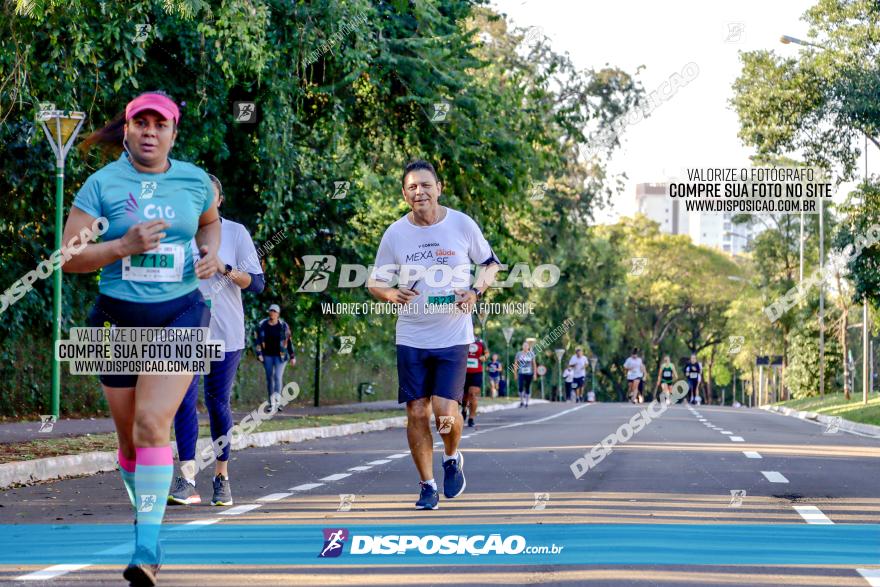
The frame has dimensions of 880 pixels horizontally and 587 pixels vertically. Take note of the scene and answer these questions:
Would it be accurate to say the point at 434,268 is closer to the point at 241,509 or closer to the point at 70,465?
the point at 241,509

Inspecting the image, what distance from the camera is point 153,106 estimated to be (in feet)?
21.6

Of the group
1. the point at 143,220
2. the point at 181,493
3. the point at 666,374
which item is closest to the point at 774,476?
the point at 181,493

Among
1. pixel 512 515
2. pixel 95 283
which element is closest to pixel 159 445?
pixel 512 515

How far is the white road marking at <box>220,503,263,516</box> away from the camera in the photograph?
32.0ft

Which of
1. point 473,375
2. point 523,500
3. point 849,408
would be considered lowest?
point 849,408

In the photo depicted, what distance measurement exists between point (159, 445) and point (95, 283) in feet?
63.4

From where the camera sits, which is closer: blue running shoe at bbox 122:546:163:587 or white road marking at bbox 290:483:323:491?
blue running shoe at bbox 122:546:163:587

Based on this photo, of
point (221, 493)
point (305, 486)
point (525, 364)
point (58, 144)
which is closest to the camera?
point (221, 493)

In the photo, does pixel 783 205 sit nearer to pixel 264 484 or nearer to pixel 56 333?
pixel 56 333

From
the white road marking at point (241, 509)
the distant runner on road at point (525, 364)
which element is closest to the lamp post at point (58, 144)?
the white road marking at point (241, 509)

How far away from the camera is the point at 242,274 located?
33.7 feet

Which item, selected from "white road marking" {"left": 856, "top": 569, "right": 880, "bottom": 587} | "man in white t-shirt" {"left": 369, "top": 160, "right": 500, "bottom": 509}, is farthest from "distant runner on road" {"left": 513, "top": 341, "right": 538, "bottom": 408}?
"white road marking" {"left": 856, "top": 569, "right": 880, "bottom": 587}

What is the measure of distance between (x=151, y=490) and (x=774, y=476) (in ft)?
25.9

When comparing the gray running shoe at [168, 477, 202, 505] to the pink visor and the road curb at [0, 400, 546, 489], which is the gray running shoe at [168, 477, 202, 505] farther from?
the pink visor
